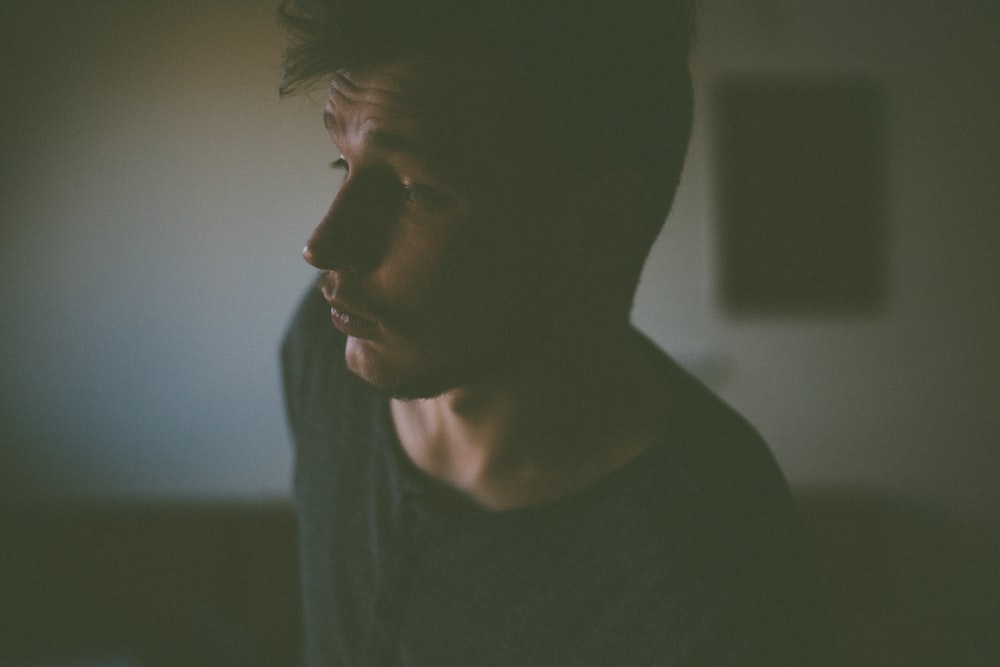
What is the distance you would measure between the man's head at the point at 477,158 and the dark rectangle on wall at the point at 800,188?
6.83ft

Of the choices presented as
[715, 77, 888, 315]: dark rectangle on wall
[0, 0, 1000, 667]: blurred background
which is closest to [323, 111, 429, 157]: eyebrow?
[0, 0, 1000, 667]: blurred background

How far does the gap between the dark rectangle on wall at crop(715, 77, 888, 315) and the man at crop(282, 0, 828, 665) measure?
2001mm

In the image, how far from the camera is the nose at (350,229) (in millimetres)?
414

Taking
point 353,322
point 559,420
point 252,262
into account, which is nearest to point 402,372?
point 353,322

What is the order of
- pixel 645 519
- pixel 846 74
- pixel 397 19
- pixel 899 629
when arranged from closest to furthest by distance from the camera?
pixel 397 19, pixel 645 519, pixel 899 629, pixel 846 74

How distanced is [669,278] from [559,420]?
6.76 feet

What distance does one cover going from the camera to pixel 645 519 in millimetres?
555

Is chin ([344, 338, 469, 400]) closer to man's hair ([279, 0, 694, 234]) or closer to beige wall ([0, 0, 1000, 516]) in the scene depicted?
man's hair ([279, 0, 694, 234])

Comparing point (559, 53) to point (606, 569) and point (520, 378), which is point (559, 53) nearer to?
point (520, 378)

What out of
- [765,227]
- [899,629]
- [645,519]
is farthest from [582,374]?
[899,629]

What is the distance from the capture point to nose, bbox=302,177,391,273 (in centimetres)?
41

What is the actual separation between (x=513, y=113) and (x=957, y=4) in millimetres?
2760

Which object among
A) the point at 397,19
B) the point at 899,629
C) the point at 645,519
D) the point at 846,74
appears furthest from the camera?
the point at 846,74

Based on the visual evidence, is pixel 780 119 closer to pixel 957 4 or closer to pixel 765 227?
pixel 765 227
